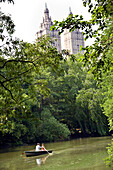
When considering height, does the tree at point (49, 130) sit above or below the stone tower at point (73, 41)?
below

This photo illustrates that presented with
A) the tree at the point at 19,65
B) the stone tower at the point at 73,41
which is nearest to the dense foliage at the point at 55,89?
the tree at the point at 19,65

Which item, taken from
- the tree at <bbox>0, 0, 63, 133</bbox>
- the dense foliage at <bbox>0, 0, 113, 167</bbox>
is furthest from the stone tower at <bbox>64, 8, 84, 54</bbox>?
the tree at <bbox>0, 0, 63, 133</bbox>

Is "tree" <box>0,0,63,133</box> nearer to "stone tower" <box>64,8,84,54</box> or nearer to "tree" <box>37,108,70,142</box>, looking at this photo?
"tree" <box>37,108,70,142</box>

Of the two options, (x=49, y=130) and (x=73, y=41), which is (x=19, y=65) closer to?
(x=49, y=130)

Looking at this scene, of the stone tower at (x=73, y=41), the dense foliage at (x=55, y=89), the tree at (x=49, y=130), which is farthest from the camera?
the stone tower at (x=73, y=41)

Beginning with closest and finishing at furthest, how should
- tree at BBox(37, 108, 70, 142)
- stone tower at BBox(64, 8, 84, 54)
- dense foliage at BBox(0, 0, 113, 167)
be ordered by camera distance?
dense foliage at BBox(0, 0, 113, 167) → tree at BBox(37, 108, 70, 142) → stone tower at BBox(64, 8, 84, 54)

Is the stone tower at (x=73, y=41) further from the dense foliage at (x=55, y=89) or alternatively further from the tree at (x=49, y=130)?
the tree at (x=49, y=130)

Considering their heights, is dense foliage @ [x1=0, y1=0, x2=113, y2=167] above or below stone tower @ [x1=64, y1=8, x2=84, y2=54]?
below

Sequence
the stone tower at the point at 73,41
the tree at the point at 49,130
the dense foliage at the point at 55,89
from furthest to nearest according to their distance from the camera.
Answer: the stone tower at the point at 73,41 → the tree at the point at 49,130 → the dense foliage at the point at 55,89

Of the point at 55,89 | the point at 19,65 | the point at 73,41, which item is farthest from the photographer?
the point at 73,41

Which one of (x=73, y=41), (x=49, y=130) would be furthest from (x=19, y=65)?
(x=73, y=41)

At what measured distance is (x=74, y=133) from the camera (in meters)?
40.6

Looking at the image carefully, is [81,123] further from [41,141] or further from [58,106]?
[41,141]

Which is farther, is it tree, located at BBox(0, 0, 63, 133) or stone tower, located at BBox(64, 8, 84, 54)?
stone tower, located at BBox(64, 8, 84, 54)
